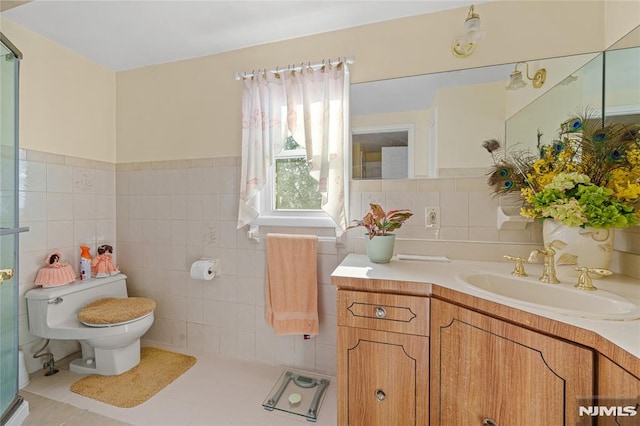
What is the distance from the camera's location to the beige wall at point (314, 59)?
142cm

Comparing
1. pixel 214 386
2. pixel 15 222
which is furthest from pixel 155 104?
pixel 214 386

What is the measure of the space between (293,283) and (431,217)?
0.97 m

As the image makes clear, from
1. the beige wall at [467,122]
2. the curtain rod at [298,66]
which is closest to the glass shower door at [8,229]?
the curtain rod at [298,66]

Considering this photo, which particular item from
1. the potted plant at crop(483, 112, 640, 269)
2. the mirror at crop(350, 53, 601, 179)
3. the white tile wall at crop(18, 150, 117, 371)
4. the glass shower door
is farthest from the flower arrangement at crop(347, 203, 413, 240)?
the white tile wall at crop(18, 150, 117, 371)

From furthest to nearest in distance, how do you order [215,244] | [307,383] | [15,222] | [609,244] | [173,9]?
[215,244] → [307,383] → [173,9] → [15,222] → [609,244]

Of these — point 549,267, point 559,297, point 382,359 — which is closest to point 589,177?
point 549,267

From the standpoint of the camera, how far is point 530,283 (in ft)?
3.70

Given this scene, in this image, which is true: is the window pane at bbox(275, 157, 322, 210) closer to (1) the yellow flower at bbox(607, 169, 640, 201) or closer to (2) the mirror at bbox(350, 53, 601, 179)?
(2) the mirror at bbox(350, 53, 601, 179)

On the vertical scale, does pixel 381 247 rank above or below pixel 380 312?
above

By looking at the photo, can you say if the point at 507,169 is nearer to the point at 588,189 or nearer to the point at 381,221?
the point at 588,189

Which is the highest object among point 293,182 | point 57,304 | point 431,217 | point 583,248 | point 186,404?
point 293,182

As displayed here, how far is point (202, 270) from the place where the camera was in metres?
1.91

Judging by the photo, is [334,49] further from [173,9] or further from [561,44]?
[561,44]

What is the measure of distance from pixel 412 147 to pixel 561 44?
885 mm
